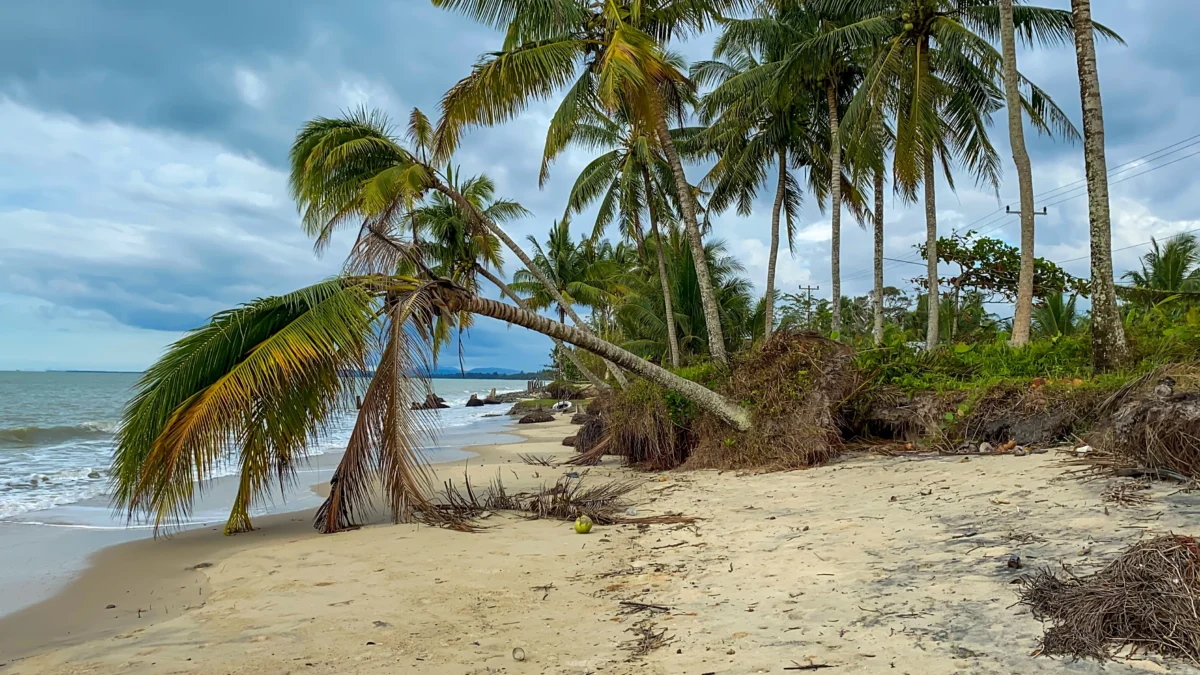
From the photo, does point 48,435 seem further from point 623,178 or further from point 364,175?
point 623,178

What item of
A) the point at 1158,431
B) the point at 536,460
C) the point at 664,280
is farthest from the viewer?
the point at 664,280

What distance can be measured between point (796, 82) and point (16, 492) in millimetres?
16975

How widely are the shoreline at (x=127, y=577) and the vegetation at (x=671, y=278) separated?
1.41 ft

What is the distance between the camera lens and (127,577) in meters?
5.82

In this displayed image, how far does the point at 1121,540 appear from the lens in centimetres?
369

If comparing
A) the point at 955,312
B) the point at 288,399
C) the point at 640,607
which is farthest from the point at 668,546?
the point at 955,312

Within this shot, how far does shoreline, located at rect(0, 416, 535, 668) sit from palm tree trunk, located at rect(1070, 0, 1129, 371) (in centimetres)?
868

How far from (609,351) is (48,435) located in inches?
812

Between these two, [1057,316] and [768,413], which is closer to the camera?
[768,413]

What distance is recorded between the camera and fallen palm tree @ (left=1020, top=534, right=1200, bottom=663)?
254 cm

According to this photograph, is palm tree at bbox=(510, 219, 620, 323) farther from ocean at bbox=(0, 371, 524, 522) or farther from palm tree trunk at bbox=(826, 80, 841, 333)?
palm tree trunk at bbox=(826, 80, 841, 333)

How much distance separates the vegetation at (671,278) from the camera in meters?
6.63

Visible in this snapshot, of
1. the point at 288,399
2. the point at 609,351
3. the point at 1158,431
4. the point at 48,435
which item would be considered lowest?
the point at 48,435

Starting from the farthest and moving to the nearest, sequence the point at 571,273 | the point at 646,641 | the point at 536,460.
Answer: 1. the point at 571,273
2. the point at 536,460
3. the point at 646,641
